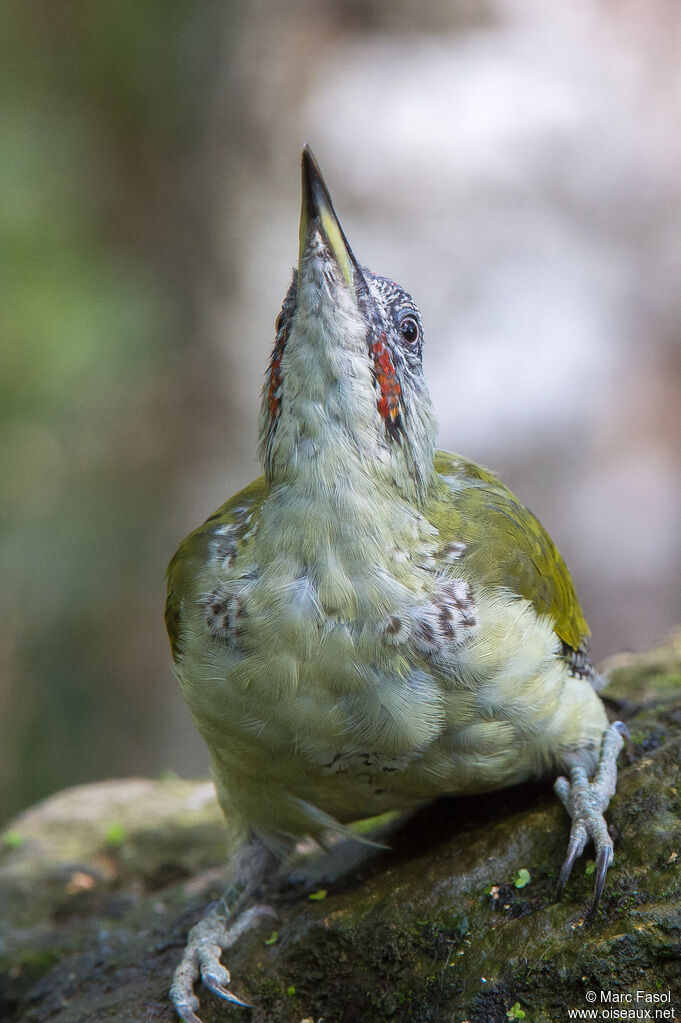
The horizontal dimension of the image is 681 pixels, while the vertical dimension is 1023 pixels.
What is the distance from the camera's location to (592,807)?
3678 millimetres

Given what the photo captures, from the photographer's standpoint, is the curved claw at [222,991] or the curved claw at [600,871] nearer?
the curved claw at [600,871]

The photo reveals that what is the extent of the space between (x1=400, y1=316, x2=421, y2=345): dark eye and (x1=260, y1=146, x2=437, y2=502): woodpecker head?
0.62ft

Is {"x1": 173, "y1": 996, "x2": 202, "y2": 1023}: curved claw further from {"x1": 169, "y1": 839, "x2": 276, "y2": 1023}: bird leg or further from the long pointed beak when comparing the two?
the long pointed beak

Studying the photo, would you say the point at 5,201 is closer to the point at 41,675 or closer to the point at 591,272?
the point at 41,675

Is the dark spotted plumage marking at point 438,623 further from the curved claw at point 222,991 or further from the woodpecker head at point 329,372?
the curved claw at point 222,991

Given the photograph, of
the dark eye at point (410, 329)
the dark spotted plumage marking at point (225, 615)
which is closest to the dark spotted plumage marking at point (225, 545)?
the dark spotted plumage marking at point (225, 615)

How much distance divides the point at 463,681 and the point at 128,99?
907 cm

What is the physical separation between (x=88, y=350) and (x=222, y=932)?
5466 mm

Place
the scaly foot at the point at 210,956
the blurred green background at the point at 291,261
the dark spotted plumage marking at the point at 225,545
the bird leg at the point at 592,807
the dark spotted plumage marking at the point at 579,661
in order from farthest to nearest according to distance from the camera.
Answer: the blurred green background at the point at 291,261 → the dark spotted plumage marking at the point at 579,661 → the scaly foot at the point at 210,956 → the dark spotted plumage marking at the point at 225,545 → the bird leg at the point at 592,807

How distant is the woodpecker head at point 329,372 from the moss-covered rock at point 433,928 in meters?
1.45

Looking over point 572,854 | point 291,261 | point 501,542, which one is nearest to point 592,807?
point 572,854

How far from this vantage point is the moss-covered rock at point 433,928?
3.32 meters

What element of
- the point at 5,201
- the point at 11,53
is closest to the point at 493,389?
the point at 5,201

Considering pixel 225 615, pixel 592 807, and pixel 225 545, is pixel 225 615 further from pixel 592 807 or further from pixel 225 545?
pixel 592 807
